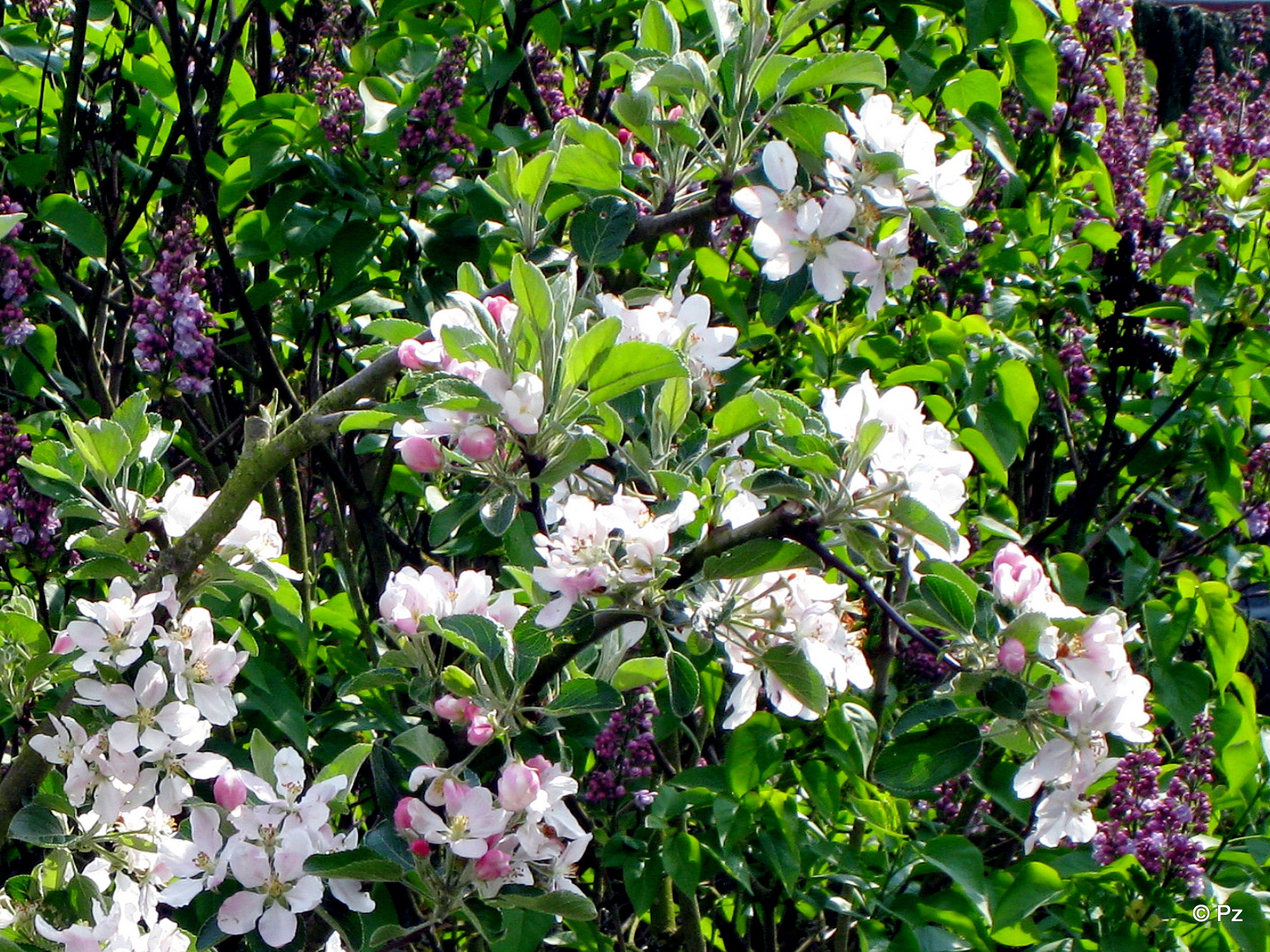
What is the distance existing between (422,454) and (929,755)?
53 centimetres

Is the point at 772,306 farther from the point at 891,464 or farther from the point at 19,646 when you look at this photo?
the point at 19,646

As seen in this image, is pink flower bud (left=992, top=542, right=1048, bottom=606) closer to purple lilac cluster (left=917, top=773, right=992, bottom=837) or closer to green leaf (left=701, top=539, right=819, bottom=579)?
green leaf (left=701, top=539, right=819, bottom=579)

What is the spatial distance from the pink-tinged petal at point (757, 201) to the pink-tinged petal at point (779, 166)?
0.02 metres

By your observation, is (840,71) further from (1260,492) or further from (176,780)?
(1260,492)

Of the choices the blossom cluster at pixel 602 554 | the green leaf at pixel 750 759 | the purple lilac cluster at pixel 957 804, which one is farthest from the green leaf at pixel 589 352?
the purple lilac cluster at pixel 957 804

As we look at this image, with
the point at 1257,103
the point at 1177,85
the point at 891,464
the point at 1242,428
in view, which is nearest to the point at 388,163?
the point at 891,464

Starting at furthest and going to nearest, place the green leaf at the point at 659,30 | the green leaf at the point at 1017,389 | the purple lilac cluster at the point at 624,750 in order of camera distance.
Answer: the green leaf at the point at 1017,389
the purple lilac cluster at the point at 624,750
the green leaf at the point at 659,30

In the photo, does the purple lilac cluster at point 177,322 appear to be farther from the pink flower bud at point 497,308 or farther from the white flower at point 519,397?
the white flower at point 519,397

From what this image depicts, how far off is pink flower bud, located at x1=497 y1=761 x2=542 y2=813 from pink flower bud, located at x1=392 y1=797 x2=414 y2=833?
90 mm

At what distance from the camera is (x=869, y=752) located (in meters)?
1.73

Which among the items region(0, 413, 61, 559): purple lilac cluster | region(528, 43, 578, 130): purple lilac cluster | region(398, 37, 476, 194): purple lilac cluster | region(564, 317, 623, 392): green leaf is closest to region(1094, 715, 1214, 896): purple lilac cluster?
region(564, 317, 623, 392): green leaf

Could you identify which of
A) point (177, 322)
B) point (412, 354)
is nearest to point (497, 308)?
point (412, 354)

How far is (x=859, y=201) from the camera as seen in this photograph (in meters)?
1.24

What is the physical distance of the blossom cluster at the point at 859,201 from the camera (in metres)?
1.21
